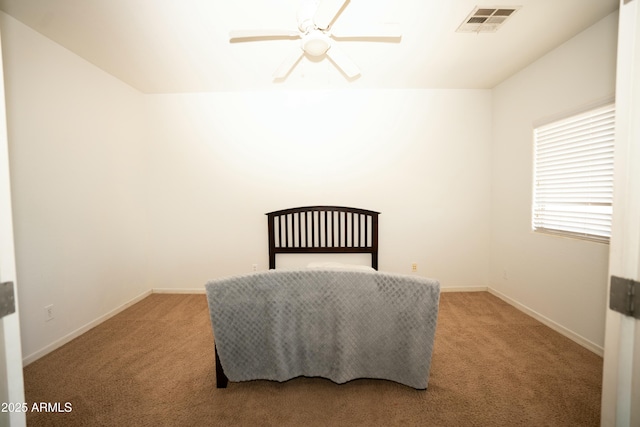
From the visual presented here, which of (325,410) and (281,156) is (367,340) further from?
(281,156)

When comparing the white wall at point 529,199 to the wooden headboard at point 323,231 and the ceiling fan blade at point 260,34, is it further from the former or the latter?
the ceiling fan blade at point 260,34

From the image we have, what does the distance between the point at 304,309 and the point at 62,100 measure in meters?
2.95

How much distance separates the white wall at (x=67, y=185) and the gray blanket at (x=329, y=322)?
1828 millimetres

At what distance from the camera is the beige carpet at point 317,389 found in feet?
5.04

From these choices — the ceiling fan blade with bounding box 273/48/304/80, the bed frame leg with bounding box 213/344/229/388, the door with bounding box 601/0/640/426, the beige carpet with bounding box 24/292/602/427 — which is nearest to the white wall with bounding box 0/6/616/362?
the beige carpet with bounding box 24/292/602/427

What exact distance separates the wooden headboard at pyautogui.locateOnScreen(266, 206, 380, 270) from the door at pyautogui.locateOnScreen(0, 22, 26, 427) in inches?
104

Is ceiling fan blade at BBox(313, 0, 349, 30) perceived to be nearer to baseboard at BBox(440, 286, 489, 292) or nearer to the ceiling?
the ceiling

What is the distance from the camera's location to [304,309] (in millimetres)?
1597

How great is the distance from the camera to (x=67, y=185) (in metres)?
2.44

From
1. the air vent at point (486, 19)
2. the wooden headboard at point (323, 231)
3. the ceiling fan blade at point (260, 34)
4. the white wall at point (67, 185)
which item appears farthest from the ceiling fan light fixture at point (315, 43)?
the white wall at point (67, 185)

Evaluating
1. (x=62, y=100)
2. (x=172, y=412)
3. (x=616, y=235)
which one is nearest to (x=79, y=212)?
(x=62, y=100)

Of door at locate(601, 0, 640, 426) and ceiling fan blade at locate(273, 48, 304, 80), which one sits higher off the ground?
ceiling fan blade at locate(273, 48, 304, 80)

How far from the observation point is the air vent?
1.98 m

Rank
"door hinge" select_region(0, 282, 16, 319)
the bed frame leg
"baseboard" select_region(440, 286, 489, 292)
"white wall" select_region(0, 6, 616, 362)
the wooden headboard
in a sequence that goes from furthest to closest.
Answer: "baseboard" select_region(440, 286, 489, 292) < the wooden headboard < "white wall" select_region(0, 6, 616, 362) < the bed frame leg < "door hinge" select_region(0, 282, 16, 319)
